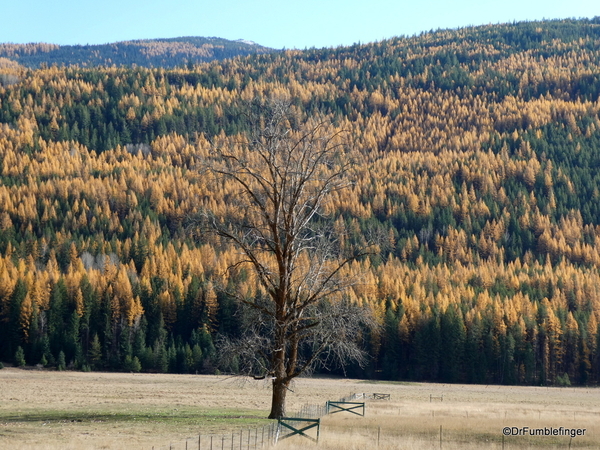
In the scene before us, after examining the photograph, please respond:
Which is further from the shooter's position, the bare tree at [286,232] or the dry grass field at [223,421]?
the bare tree at [286,232]

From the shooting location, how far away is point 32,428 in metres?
31.2

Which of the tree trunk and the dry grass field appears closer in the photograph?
the dry grass field

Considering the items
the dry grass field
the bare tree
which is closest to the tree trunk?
the bare tree

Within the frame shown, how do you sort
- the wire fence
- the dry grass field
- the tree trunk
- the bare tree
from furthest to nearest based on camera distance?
1. the tree trunk
2. the bare tree
3. the dry grass field
4. the wire fence

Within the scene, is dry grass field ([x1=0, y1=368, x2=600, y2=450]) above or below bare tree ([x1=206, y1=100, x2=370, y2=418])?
below

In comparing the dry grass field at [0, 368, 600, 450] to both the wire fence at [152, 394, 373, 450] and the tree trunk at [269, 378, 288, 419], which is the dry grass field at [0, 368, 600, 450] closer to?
the wire fence at [152, 394, 373, 450]


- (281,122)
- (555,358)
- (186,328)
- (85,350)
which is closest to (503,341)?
(555,358)

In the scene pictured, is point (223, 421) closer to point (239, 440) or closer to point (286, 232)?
point (239, 440)

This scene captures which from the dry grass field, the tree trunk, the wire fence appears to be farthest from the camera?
the tree trunk

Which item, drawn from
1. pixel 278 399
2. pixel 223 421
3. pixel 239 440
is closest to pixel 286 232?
pixel 278 399

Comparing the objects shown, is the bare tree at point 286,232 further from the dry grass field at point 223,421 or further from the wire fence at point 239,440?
the dry grass field at point 223,421

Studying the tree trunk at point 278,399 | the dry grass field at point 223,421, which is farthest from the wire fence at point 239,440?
the tree trunk at point 278,399

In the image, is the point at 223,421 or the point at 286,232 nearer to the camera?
the point at 286,232

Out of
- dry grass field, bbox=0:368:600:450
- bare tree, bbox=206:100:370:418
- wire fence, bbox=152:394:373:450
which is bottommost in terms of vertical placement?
dry grass field, bbox=0:368:600:450
